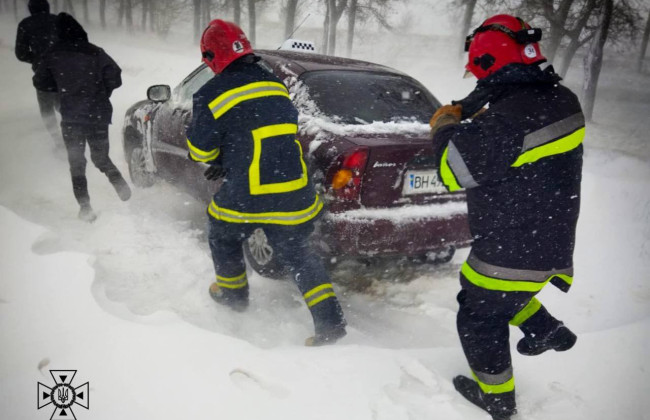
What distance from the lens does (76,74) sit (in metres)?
3.96

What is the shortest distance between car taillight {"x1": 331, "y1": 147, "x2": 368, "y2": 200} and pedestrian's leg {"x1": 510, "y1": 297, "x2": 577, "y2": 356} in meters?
1.19

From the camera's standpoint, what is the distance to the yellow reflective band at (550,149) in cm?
172

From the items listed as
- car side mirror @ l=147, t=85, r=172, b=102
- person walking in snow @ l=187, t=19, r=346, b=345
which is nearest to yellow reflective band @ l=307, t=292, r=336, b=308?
person walking in snow @ l=187, t=19, r=346, b=345

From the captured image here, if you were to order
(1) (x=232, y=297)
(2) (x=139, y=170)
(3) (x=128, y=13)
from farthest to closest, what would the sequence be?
1. (3) (x=128, y=13)
2. (2) (x=139, y=170)
3. (1) (x=232, y=297)

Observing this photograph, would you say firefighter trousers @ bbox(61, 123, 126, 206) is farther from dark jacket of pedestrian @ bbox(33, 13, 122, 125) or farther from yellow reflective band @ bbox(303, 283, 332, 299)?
yellow reflective band @ bbox(303, 283, 332, 299)

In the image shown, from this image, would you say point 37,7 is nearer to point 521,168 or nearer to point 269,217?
point 269,217

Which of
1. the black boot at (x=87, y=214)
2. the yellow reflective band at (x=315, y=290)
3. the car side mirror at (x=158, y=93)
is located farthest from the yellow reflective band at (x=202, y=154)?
the black boot at (x=87, y=214)

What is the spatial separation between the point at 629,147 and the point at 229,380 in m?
12.1

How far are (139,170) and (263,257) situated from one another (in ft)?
9.06

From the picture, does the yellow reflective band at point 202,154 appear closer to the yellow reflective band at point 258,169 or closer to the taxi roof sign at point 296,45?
the yellow reflective band at point 258,169

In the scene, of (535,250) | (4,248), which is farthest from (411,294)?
(4,248)

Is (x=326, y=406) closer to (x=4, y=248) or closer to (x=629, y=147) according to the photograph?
(x=4, y=248)

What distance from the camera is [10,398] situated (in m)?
1.64

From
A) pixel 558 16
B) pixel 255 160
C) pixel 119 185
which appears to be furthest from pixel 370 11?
pixel 255 160
